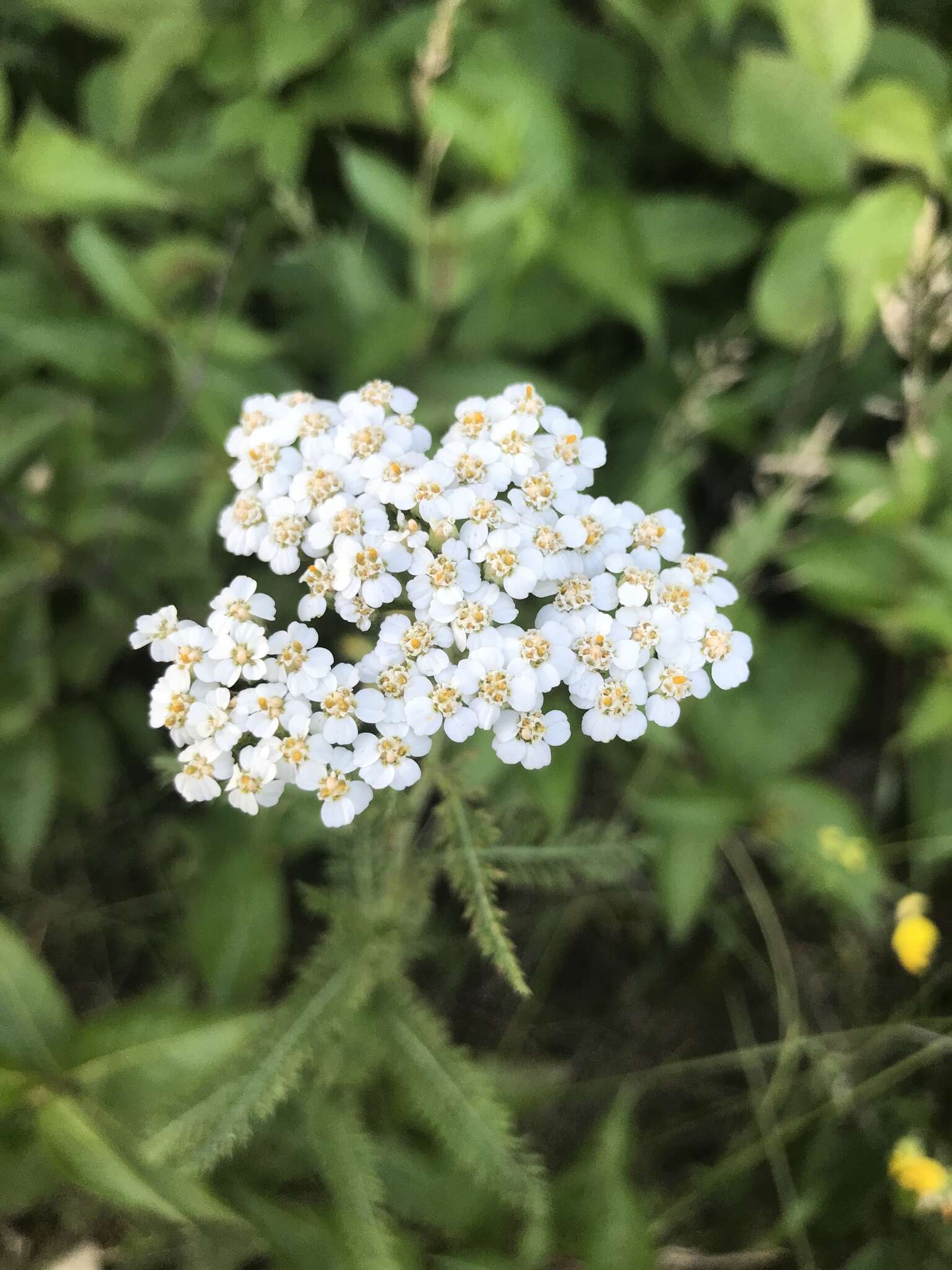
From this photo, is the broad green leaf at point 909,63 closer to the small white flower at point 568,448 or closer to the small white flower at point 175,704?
the small white flower at point 568,448

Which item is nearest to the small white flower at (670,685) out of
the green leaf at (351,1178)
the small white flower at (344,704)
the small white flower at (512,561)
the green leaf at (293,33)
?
the small white flower at (512,561)

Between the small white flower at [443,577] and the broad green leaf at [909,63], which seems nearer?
the small white flower at [443,577]

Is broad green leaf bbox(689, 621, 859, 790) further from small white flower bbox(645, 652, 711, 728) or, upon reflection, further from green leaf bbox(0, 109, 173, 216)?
green leaf bbox(0, 109, 173, 216)

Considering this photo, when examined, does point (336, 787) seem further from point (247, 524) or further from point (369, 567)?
point (247, 524)

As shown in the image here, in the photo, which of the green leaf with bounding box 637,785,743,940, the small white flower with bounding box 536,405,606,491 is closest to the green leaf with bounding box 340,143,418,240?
the small white flower with bounding box 536,405,606,491

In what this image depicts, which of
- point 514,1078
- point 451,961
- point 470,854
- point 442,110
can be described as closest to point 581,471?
point 470,854

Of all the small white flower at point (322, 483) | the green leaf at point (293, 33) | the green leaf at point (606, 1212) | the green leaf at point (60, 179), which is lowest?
the green leaf at point (606, 1212)

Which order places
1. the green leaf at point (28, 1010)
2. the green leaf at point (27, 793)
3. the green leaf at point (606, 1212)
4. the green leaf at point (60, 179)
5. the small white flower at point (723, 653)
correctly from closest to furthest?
1. the small white flower at point (723, 653)
2. the green leaf at point (28, 1010)
3. the green leaf at point (606, 1212)
4. the green leaf at point (60, 179)
5. the green leaf at point (27, 793)

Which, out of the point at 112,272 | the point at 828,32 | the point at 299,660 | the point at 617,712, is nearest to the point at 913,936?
the point at 617,712
